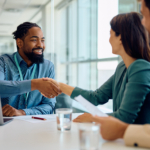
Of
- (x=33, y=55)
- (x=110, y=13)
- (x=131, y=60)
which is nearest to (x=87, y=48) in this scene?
(x=110, y=13)

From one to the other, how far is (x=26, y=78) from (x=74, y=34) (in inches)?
159

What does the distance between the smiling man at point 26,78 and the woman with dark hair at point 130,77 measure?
1.67 ft

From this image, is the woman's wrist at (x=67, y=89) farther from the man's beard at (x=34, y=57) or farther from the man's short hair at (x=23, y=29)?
the man's short hair at (x=23, y=29)

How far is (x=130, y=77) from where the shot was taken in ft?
3.98

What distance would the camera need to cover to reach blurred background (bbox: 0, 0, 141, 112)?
4590 millimetres

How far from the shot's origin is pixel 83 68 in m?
5.53

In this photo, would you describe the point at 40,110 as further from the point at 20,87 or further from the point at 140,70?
the point at 140,70

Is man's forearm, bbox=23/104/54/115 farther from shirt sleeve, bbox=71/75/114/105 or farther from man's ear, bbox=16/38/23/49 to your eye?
man's ear, bbox=16/38/23/49

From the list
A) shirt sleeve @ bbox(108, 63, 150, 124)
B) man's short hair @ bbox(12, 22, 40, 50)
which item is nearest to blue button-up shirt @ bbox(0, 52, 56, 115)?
man's short hair @ bbox(12, 22, 40, 50)

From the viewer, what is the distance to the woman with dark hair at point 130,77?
1.13m

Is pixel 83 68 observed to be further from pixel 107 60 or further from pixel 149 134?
pixel 149 134

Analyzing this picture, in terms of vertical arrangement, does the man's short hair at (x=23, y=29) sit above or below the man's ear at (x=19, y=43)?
above

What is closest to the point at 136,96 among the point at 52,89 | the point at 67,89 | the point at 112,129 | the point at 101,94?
the point at 112,129

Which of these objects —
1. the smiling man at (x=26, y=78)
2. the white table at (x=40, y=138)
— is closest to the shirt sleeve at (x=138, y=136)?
the white table at (x=40, y=138)
